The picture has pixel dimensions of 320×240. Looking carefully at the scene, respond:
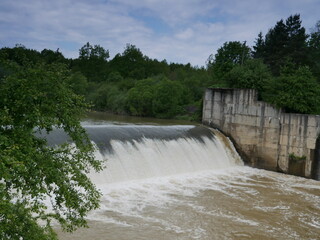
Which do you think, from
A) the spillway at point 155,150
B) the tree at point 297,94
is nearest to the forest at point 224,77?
the tree at point 297,94

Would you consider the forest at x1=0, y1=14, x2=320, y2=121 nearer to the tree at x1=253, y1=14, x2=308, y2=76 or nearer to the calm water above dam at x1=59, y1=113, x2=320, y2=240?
the tree at x1=253, y1=14, x2=308, y2=76

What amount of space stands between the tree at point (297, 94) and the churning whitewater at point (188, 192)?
3416 millimetres

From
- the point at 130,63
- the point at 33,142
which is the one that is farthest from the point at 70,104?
the point at 130,63

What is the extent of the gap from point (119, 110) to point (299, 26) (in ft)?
71.7

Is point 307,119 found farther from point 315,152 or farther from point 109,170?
point 109,170

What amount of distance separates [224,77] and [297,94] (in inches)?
200

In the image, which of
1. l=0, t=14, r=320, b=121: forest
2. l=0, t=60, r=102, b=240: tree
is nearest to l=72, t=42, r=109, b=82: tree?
l=0, t=14, r=320, b=121: forest

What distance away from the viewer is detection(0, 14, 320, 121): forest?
18344 mm

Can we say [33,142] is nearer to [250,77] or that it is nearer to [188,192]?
[188,192]

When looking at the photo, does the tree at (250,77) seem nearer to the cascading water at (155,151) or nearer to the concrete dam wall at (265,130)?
the concrete dam wall at (265,130)

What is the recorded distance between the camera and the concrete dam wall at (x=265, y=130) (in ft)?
57.6

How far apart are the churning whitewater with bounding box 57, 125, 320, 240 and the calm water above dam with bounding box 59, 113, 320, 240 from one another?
2 cm

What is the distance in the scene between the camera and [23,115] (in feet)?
16.6

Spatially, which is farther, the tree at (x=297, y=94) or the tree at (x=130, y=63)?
the tree at (x=130, y=63)
